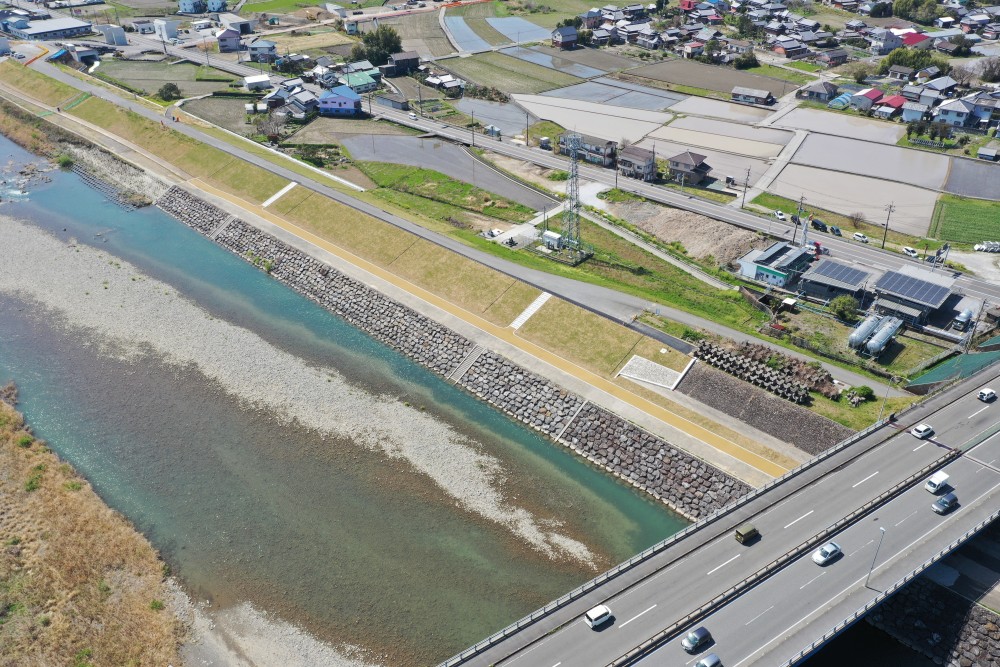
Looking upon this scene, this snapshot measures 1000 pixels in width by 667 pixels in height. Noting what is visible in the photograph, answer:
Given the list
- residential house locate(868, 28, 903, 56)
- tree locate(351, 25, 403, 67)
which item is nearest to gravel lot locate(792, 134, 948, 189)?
residential house locate(868, 28, 903, 56)

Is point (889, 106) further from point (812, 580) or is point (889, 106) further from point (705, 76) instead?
point (812, 580)

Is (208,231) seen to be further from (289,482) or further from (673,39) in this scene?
(673,39)

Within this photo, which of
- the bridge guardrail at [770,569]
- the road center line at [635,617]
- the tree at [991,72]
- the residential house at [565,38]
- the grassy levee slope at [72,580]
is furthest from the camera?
the residential house at [565,38]

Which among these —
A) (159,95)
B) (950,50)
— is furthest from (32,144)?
(950,50)

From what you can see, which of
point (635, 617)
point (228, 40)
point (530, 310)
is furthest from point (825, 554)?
point (228, 40)

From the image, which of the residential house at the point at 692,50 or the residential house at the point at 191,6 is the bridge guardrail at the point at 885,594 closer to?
the residential house at the point at 692,50

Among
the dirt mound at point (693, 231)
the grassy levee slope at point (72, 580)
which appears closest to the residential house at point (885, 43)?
the dirt mound at point (693, 231)
